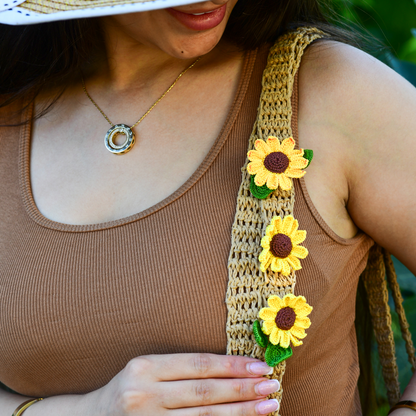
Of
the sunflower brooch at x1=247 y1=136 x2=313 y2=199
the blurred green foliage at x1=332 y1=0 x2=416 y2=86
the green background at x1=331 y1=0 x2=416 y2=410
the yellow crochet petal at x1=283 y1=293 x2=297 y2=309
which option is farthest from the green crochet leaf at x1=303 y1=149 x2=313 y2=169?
the blurred green foliage at x1=332 y1=0 x2=416 y2=86

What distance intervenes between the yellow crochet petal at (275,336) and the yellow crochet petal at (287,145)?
33 cm

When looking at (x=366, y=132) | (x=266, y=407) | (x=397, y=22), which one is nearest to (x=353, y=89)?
(x=366, y=132)

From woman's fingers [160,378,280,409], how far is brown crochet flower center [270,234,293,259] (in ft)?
0.75

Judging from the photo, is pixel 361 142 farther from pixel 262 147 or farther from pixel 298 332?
pixel 298 332

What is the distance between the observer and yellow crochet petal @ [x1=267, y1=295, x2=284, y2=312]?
0.83 metres

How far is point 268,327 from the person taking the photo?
2.68 ft

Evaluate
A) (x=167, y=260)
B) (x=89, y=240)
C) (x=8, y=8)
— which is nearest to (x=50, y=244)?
(x=89, y=240)

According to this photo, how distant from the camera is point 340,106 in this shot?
926 millimetres

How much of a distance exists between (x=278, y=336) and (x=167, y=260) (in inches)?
9.9

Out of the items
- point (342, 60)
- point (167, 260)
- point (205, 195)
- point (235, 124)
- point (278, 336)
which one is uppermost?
point (342, 60)

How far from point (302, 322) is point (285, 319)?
0.16ft

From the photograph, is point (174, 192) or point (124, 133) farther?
point (124, 133)

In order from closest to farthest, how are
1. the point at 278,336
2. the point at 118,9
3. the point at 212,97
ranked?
the point at 118,9, the point at 278,336, the point at 212,97

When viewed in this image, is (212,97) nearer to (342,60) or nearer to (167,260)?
(342,60)
